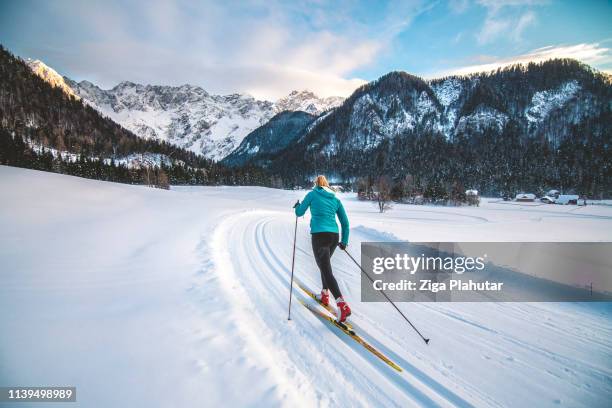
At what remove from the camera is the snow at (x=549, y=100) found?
186 meters

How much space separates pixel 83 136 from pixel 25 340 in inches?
6412

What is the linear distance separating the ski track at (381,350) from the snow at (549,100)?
253 metres

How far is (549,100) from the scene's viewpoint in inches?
7618

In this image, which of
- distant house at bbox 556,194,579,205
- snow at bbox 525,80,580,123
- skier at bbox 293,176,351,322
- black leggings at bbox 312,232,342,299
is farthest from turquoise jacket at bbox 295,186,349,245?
snow at bbox 525,80,580,123

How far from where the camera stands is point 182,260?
24.8 feet

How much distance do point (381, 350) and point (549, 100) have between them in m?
276

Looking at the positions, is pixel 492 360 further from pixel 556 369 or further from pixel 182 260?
pixel 182 260

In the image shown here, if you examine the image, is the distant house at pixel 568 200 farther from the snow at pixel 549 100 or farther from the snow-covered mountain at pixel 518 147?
the snow at pixel 549 100

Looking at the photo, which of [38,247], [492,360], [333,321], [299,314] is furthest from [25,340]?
[492,360]

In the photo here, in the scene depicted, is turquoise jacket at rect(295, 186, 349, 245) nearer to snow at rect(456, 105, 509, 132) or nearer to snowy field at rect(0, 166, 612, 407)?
snowy field at rect(0, 166, 612, 407)

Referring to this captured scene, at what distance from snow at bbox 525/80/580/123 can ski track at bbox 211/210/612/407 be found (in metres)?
253

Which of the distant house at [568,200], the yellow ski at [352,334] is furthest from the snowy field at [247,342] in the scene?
the distant house at [568,200]

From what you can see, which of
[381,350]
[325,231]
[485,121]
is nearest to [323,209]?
[325,231]

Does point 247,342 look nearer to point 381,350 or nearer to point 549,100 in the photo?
point 381,350
